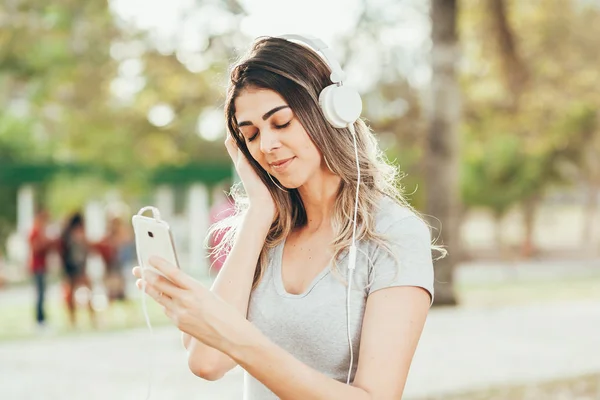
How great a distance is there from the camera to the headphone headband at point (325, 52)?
7.75 feet

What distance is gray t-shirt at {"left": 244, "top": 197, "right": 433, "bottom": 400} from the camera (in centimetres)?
220

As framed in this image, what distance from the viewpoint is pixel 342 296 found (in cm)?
223

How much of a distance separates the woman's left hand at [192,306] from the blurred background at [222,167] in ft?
12.0

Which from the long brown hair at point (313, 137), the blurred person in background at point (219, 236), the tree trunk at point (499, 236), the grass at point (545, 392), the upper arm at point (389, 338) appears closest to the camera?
the upper arm at point (389, 338)

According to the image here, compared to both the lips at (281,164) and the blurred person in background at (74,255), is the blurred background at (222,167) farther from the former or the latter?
the lips at (281,164)

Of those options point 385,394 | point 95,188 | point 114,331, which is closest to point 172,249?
point 385,394

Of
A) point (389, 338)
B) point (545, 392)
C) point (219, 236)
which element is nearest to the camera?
point (389, 338)

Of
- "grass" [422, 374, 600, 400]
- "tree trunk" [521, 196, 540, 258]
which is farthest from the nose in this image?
"tree trunk" [521, 196, 540, 258]

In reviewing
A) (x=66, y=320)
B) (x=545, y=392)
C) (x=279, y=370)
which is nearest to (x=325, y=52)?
(x=279, y=370)

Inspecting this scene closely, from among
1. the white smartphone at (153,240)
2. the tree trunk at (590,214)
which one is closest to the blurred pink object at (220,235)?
the white smartphone at (153,240)

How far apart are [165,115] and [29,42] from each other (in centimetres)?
474

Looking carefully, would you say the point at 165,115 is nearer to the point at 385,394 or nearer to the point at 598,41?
the point at 598,41

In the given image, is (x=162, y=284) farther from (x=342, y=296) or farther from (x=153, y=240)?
(x=342, y=296)

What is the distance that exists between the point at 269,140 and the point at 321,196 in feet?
0.79
